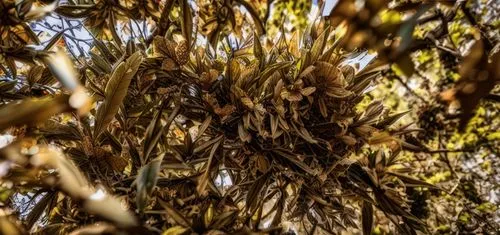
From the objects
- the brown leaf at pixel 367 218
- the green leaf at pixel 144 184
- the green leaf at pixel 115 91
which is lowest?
Result: the brown leaf at pixel 367 218

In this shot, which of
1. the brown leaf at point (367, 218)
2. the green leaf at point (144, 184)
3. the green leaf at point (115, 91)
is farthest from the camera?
the brown leaf at point (367, 218)

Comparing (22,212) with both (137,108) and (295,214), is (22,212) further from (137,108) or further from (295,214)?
(295,214)

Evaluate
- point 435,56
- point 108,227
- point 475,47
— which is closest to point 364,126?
point 475,47

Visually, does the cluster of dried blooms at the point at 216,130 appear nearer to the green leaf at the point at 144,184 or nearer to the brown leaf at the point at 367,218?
the brown leaf at the point at 367,218

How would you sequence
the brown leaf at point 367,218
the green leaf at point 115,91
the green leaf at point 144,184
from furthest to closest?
the brown leaf at point 367,218, the green leaf at point 115,91, the green leaf at point 144,184

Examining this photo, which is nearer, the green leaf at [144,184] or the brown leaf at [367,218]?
the green leaf at [144,184]

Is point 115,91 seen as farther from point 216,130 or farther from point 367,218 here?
point 367,218

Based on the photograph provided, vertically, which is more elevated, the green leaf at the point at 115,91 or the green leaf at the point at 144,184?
the green leaf at the point at 115,91

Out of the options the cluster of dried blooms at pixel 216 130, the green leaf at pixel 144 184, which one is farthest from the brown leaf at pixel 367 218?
the green leaf at pixel 144 184

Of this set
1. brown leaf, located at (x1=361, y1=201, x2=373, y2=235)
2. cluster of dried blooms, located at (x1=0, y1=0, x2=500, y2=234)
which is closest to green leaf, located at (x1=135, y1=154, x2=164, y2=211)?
cluster of dried blooms, located at (x1=0, y1=0, x2=500, y2=234)

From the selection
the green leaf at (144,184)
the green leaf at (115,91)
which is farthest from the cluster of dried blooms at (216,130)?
the green leaf at (144,184)

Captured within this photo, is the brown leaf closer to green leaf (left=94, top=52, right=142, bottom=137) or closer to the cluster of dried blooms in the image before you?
the cluster of dried blooms

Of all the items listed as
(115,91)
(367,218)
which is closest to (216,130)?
(115,91)
